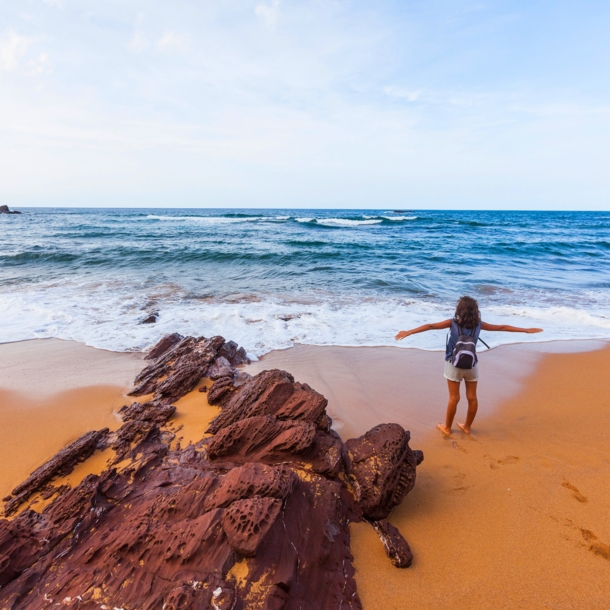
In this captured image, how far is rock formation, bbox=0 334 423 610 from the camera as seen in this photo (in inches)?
71.2

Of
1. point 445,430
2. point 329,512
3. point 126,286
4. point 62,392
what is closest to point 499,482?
point 445,430

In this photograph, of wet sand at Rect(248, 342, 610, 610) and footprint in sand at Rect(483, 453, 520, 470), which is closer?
wet sand at Rect(248, 342, 610, 610)

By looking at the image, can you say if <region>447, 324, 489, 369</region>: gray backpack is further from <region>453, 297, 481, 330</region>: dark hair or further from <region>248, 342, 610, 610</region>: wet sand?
<region>248, 342, 610, 610</region>: wet sand

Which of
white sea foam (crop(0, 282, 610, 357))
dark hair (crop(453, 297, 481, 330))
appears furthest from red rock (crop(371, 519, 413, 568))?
white sea foam (crop(0, 282, 610, 357))

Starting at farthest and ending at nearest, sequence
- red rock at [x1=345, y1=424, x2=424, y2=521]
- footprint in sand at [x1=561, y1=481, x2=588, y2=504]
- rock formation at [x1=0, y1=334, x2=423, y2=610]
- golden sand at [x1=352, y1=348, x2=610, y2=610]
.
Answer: footprint in sand at [x1=561, y1=481, x2=588, y2=504], red rock at [x1=345, y1=424, x2=424, y2=521], golden sand at [x1=352, y1=348, x2=610, y2=610], rock formation at [x1=0, y1=334, x2=423, y2=610]

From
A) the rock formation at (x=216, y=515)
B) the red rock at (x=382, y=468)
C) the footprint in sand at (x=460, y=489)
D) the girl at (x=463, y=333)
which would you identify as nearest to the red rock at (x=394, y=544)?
the rock formation at (x=216, y=515)

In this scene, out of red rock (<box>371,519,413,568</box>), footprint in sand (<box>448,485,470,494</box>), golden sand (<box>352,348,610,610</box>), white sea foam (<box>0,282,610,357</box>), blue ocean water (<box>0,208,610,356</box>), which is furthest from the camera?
blue ocean water (<box>0,208,610,356</box>)

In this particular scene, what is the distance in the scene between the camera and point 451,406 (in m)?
3.71

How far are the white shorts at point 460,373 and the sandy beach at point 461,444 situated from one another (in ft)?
2.08

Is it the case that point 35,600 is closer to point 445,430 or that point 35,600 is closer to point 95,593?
point 95,593

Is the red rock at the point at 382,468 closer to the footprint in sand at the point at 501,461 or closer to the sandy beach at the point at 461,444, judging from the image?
the sandy beach at the point at 461,444

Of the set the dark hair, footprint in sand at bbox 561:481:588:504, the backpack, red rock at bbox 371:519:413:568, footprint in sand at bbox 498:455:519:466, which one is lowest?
footprint in sand at bbox 498:455:519:466

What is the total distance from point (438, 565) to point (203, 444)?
84.5 inches

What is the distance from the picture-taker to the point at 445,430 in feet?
12.5
